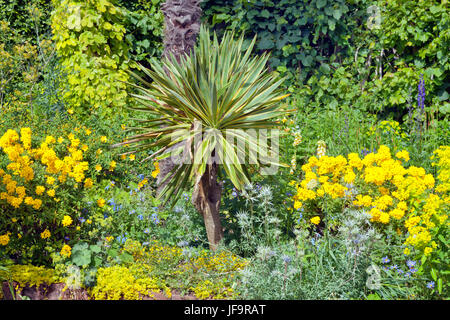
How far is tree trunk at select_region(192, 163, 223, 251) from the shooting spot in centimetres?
391

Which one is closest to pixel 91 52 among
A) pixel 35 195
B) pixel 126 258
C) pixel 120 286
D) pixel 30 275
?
pixel 35 195

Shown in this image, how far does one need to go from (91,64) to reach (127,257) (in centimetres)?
360

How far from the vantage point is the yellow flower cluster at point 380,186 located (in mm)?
3730

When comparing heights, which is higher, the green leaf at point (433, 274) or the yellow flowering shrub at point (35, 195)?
the yellow flowering shrub at point (35, 195)

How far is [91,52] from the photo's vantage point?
6.88m

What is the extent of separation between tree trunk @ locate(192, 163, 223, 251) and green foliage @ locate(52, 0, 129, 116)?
2.86 m

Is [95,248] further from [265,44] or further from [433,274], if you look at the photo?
[265,44]

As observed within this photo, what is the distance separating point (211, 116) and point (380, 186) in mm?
1539

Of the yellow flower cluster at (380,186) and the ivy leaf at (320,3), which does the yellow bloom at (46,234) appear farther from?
the ivy leaf at (320,3)

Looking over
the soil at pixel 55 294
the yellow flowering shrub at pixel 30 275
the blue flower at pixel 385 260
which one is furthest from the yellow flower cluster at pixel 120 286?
the blue flower at pixel 385 260

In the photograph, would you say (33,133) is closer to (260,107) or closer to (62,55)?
(62,55)

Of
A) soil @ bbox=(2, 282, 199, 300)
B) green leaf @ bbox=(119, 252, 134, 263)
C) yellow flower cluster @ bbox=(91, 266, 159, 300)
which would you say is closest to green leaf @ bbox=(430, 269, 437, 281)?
soil @ bbox=(2, 282, 199, 300)

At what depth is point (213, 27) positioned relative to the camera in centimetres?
778

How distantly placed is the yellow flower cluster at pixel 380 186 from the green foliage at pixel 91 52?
3162 mm
